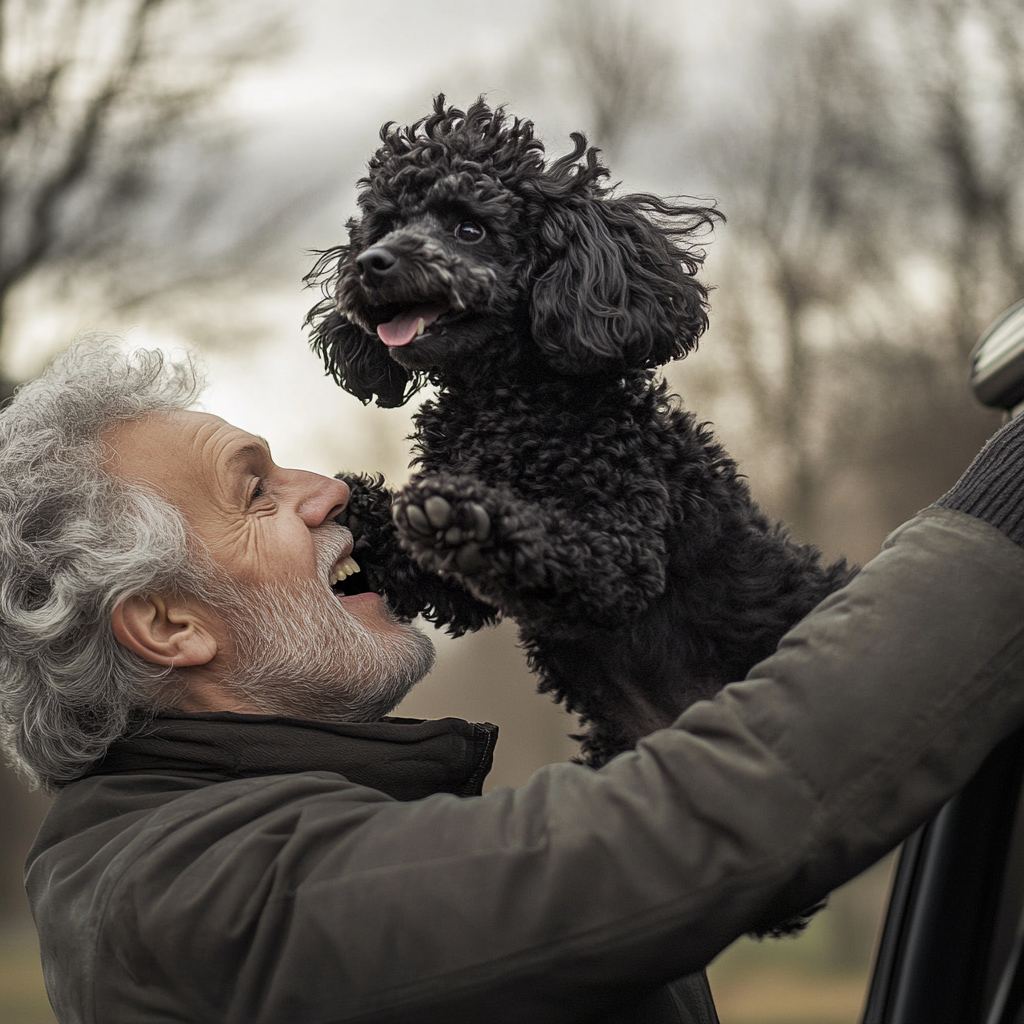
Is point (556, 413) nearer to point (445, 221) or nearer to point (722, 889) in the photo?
point (445, 221)

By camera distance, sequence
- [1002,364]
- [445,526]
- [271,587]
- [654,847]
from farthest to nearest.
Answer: [271,587] → [1002,364] → [445,526] → [654,847]

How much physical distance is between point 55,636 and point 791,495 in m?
6.58

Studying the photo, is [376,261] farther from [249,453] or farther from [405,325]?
[249,453]

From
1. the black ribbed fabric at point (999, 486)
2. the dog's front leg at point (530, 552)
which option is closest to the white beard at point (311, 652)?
the dog's front leg at point (530, 552)

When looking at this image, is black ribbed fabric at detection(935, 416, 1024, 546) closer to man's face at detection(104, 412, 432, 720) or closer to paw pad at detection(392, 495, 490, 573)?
paw pad at detection(392, 495, 490, 573)

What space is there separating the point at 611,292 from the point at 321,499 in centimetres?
55

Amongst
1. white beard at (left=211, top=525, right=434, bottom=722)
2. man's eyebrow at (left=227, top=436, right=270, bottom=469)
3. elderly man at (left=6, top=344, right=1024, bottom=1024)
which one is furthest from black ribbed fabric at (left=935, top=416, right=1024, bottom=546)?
man's eyebrow at (left=227, top=436, right=270, bottom=469)

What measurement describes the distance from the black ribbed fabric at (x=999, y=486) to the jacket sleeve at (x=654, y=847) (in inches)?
0.6

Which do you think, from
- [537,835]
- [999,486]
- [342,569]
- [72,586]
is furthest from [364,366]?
[999,486]

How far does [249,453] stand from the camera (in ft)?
5.02

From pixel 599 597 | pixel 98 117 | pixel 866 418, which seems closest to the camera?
pixel 599 597

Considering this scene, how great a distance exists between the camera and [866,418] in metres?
7.79

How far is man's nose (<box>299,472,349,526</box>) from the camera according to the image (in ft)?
4.91

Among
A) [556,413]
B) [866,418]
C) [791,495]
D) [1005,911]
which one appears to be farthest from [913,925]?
[866,418]
